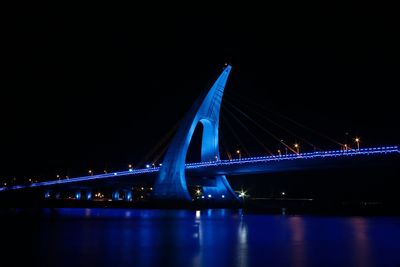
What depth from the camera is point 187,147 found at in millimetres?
47906

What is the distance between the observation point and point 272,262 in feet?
35.8

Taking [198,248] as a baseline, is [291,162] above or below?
above

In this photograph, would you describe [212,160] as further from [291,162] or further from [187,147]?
[291,162]

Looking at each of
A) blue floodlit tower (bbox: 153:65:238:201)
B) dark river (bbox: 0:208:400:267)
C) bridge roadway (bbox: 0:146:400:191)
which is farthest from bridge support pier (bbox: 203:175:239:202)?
dark river (bbox: 0:208:400:267)

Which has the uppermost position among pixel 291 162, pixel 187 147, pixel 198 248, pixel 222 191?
pixel 187 147

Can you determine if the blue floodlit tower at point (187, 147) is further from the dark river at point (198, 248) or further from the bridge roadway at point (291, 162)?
the dark river at point (198, 248)

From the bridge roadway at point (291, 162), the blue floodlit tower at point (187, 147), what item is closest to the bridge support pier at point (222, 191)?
the blue floodlit tower at point (187, 147)

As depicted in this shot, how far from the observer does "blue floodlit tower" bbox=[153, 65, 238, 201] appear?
4669 centimetres

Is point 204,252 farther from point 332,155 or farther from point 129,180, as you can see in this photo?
point 129,180

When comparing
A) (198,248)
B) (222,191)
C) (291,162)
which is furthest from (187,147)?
(198,248)

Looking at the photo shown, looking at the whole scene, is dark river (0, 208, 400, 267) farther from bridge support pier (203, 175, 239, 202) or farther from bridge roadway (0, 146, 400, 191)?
bridge support pier (203, 175, 239, 202)

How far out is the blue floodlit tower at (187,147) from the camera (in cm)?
4669

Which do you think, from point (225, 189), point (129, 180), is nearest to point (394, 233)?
Answer: point (225, 189)

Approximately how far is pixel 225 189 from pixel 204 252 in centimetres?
3991
